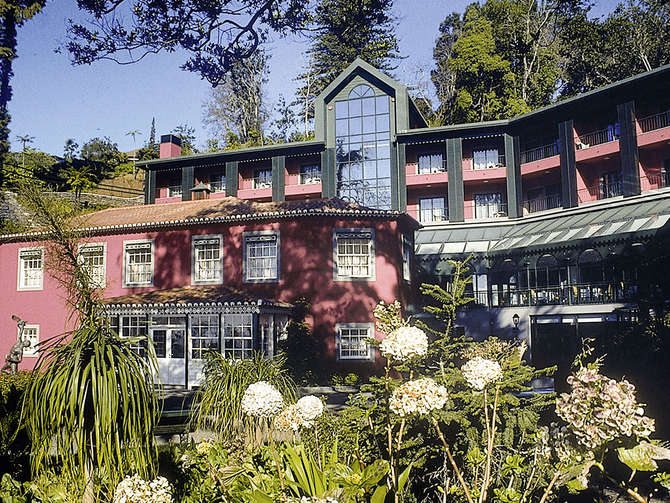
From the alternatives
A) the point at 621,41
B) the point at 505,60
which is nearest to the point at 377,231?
the point at 505,60

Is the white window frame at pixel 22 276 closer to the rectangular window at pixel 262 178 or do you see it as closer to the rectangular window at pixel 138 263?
the rectangular window at pixel 138 263

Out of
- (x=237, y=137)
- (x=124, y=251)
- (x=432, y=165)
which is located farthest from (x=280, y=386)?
(x=237, y=137)

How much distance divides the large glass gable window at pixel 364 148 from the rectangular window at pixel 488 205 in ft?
17.3

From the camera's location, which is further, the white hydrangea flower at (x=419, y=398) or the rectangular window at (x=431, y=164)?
the rectangular window at (x=431, y=164)

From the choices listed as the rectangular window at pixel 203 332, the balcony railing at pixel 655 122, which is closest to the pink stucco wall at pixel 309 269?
the rectangular window at pixel 203 332

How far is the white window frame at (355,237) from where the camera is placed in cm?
2005

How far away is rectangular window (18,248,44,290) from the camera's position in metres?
22.8

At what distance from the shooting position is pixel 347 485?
3.90m

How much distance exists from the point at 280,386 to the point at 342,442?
1.37 meters

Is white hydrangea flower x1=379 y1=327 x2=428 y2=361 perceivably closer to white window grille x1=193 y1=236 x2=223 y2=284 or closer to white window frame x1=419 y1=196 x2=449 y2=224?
white window grille x1=193 y1=236 x2=223 y2=284

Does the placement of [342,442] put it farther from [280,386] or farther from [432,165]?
[432,165]

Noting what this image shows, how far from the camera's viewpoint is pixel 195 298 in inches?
727

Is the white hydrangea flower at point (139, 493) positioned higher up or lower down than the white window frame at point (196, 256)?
lower down

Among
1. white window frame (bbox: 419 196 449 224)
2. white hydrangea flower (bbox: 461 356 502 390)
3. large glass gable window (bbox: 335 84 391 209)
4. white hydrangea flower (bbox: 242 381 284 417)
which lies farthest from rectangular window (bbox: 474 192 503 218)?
white hydrangea flower (bbox: 461 356 502 390)
